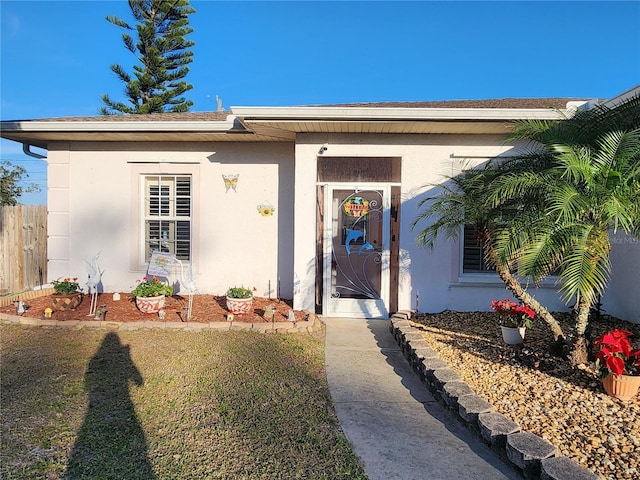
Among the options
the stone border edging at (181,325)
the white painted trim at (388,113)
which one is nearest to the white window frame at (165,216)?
the stone border edging at (181,325)

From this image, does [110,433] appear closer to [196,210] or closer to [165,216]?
[196,210]

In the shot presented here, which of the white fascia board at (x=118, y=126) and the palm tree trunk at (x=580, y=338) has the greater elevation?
the white fascia board at (x=118, y=126)

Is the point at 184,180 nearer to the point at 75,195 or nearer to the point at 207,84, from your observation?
the point at 75,195

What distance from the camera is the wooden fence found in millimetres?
7543

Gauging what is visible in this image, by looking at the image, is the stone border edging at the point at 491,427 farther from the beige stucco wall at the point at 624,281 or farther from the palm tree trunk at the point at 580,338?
the beige stucco wall at the point at 624,281

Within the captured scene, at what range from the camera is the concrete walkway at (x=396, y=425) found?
8.75 ft

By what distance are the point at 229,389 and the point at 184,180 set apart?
192 inches

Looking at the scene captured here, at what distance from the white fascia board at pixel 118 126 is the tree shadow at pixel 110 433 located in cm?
391

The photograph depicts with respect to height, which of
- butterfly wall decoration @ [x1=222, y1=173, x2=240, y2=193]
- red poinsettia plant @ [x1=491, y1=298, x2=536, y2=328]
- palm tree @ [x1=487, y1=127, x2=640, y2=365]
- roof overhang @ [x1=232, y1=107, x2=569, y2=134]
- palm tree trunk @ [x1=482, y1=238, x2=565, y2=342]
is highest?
roof overhang @ [x1=232, y1=107, x2=569, y2=134]

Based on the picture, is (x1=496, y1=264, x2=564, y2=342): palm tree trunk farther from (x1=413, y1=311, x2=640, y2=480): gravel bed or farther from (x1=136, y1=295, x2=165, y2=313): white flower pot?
(x1=136, y1=295, x2=165, y2=313): white flower pot

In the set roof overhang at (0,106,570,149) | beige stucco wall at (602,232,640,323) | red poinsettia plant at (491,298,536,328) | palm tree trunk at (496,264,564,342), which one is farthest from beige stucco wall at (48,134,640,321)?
beige stucco wall at (602,232,640,323)

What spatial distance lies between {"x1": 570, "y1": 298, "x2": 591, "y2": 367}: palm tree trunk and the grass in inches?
96.4

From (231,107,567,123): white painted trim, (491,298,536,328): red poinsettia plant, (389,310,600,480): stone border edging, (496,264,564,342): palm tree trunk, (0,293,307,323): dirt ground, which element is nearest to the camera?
(389,310,600,480): stone border edging

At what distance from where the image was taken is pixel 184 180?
7578mm
